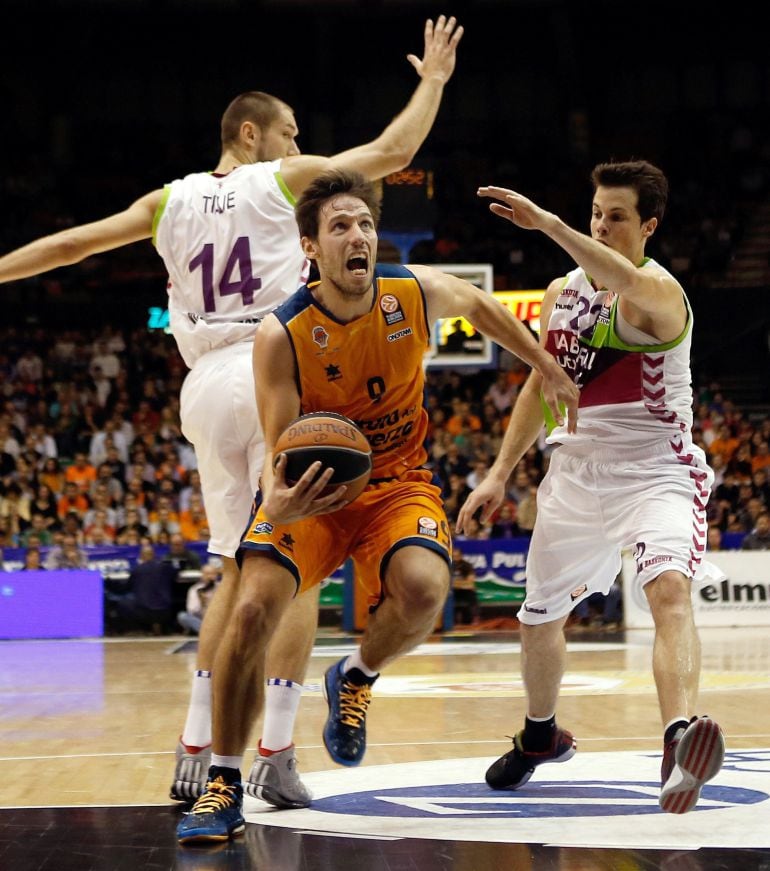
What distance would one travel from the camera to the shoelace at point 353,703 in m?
4.78

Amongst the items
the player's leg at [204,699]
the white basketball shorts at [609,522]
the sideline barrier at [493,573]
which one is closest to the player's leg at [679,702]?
the white basketball shorts at [609,522]

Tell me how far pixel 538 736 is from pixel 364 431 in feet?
4.89

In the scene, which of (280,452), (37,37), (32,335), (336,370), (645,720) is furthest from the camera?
(37,37)

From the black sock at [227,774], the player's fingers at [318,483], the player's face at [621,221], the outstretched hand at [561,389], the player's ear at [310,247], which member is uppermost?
the player's face at [621,221]

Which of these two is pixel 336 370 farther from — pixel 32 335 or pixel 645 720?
pixel 32 335

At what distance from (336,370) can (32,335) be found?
18.6m

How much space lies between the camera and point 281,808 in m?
4.91

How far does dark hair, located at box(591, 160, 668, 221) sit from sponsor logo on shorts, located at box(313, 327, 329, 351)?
4.34ft

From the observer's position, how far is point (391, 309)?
4.77 meters

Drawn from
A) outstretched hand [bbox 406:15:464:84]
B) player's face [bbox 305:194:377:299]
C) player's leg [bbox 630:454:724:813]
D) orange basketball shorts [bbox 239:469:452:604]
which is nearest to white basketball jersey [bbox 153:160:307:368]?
player's face [bbox 305:194:377:299]

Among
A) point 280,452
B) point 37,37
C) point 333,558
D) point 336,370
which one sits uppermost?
point 37,37

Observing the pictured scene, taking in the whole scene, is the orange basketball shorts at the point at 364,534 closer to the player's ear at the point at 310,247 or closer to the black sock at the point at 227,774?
the black sock at the point at 227,774

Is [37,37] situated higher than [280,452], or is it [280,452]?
[37,37]

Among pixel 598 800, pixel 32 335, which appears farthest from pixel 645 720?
pixel 32 335
